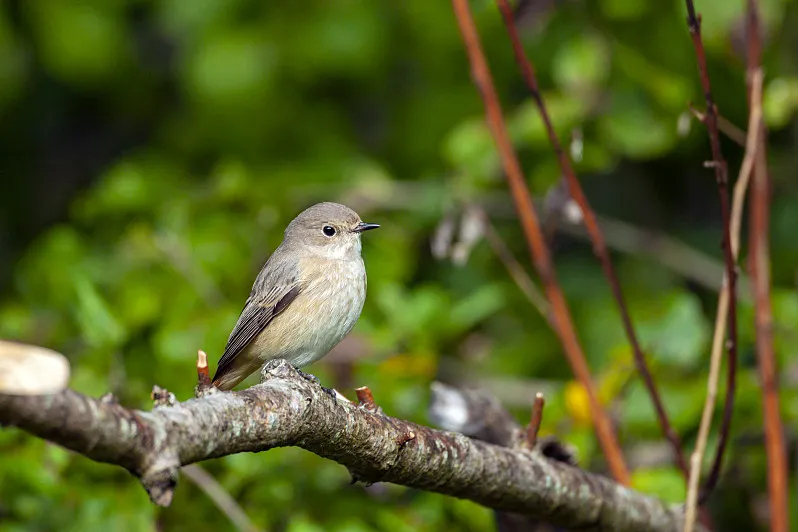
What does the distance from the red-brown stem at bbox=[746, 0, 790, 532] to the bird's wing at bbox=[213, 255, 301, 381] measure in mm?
1953

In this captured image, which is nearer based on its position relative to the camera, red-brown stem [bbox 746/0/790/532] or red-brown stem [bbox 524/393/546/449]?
red-brown stem [bbox 524/393/546/449]

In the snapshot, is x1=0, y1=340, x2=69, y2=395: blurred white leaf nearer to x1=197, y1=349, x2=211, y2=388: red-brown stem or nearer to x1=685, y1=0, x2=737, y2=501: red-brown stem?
x1=197, y1=349, x2=211, y2=388: red-brown stem

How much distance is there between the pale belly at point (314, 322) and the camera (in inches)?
183

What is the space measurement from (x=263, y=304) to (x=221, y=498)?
0.97 meters

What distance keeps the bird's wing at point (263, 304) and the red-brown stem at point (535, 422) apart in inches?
54.4

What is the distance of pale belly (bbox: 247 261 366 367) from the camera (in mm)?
4660

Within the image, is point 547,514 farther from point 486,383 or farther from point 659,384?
point 486,383

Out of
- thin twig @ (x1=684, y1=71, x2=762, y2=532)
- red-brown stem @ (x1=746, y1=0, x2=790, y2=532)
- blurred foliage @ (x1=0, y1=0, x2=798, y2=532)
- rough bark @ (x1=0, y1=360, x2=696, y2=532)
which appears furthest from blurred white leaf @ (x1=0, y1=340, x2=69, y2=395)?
red-brown stem @ (x1=746, y1=0, x2=790, y2=532)

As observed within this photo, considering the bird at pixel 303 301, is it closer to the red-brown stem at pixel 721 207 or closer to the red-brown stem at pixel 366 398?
the red-brown stem at pixel 366 398

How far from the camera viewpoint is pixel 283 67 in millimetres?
7301

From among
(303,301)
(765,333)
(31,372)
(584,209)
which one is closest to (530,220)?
(584,209)

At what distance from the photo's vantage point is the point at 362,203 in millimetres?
6367

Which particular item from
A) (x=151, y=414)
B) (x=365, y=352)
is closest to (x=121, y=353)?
(x=365, y=352)

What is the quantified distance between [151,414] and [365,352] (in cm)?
321
